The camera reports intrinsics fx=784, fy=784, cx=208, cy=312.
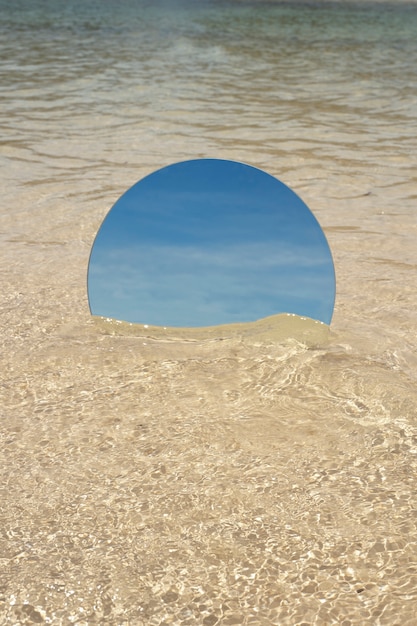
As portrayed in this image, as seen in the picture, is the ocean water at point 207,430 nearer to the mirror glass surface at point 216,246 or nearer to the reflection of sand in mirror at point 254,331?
the reflection of sand in mirror at point 254,331

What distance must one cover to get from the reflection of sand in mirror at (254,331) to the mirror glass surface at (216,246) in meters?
0.05

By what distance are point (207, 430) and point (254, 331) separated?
59cm

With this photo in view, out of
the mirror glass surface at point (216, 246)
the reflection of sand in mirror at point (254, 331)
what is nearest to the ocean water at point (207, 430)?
the reflection of sand in mirror at point (254, 331)

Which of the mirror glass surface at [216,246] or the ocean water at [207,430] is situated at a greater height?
the mirror glass surface at [216,246]

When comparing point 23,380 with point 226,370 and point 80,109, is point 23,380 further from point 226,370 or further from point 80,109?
point 80,109

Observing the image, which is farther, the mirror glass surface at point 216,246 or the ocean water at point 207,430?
the mirror glass surface at point 216,246

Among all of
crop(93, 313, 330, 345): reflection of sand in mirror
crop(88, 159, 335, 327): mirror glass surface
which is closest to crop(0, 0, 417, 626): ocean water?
crop(93, 313, 330, 345): reflection of sand in mirror

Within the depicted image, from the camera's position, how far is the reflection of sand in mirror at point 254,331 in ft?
9.35

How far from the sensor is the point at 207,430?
238cm

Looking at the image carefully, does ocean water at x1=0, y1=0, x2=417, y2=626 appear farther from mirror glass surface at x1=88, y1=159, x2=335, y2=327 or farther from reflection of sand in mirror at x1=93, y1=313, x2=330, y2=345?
mirror glass surface at x1=88, y1=159, x2=335, y2=327

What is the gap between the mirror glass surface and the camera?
9.07 feet

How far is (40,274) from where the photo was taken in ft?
12.0

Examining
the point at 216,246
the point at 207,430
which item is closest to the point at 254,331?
the point at 216,246

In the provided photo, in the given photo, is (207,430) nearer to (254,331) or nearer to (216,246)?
(254,331)
